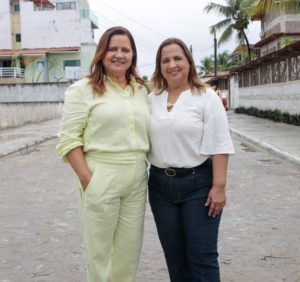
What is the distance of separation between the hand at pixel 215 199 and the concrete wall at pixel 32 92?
117 feet

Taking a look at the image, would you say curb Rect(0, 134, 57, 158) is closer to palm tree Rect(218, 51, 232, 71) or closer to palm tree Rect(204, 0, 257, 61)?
palm tree Rect(204, 0, 257, 61)

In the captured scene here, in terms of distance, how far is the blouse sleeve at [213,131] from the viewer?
280cm

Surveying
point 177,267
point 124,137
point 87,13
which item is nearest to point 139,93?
point 124,137

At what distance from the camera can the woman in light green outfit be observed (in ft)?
9.27

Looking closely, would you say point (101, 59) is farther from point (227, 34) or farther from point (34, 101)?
point (227, 34)

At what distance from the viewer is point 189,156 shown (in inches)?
112

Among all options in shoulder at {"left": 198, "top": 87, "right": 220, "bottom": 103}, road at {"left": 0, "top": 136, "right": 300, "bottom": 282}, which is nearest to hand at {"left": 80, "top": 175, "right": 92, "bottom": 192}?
shoulder at {"left": 198, "top": 87, "right": 220, "bottom": 103}

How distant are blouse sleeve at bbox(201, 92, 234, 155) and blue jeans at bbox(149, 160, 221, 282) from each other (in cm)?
12

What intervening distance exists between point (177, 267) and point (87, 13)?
46.9m

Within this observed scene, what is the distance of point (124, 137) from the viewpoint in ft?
9.28

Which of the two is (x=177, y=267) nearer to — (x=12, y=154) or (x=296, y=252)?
(x=296, y=252)

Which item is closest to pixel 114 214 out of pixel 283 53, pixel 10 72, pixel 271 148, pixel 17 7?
pixel 271 148

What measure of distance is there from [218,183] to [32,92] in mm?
36380

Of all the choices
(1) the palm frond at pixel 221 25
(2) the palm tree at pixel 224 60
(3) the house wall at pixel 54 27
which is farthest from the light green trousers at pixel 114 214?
(2) the palm tree at pixel 224 60
